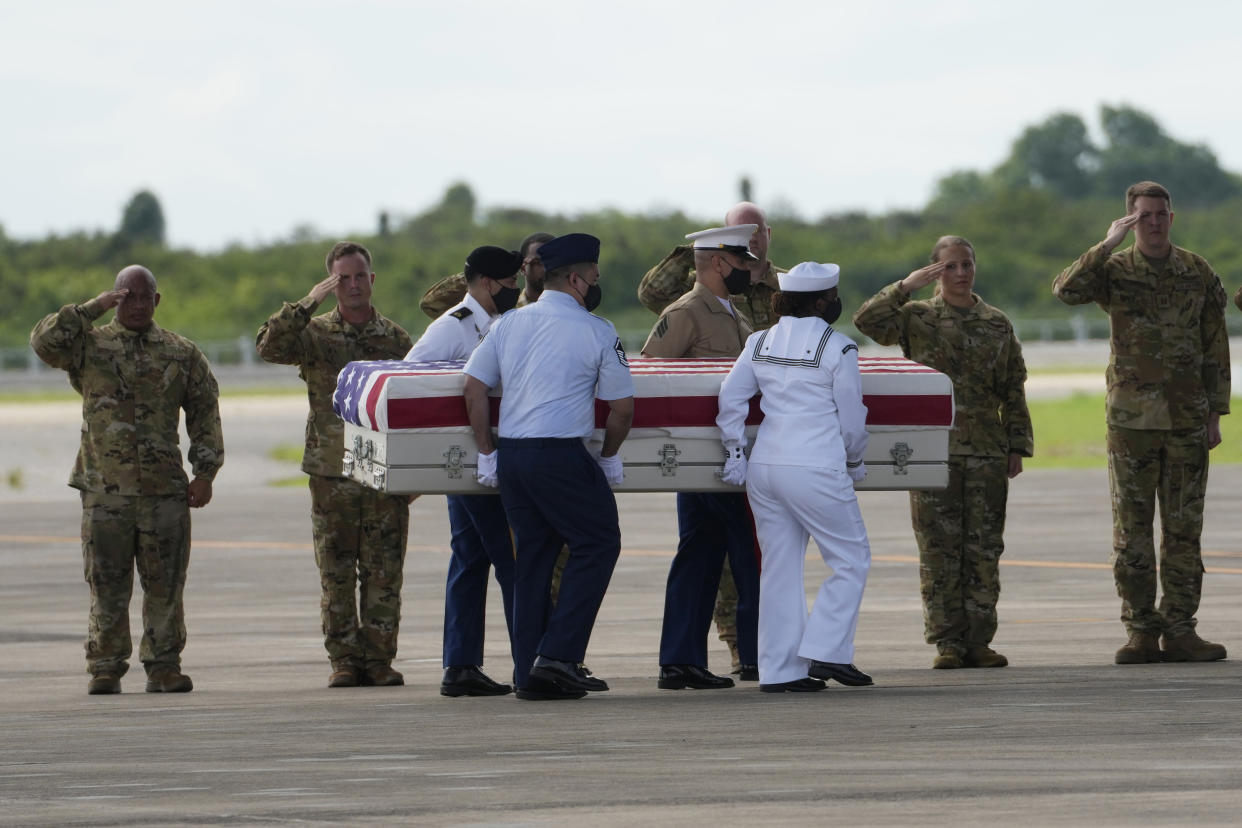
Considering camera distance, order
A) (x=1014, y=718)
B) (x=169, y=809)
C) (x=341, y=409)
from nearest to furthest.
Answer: (x=169, y=809) → (x=1014, y=718) → (x=341, y=409)

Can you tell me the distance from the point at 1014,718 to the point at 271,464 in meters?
25.2

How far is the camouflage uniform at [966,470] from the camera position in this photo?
9.93 m

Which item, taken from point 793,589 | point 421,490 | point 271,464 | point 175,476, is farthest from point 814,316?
point 271,464

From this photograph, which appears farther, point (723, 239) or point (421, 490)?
point (723, 239)

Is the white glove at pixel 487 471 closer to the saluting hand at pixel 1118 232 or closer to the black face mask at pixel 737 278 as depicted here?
the black face mask at pixel 737 278

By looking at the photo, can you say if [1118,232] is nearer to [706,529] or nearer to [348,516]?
[706,529]

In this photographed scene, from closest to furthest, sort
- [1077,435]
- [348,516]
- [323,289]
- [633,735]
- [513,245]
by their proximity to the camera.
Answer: [633,735], [323,289], [348,516], [1077,435], [513,245]

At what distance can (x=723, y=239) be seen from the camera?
9.30 metres

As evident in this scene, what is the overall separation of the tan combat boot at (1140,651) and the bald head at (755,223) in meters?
2.46

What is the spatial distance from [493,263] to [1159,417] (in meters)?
3.23

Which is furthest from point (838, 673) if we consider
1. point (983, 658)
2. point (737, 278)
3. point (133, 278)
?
point (133, 278)

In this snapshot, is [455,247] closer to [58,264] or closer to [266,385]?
[58,264]

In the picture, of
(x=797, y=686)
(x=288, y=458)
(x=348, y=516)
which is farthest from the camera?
(x=288, y=458)

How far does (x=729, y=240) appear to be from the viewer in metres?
9.30
